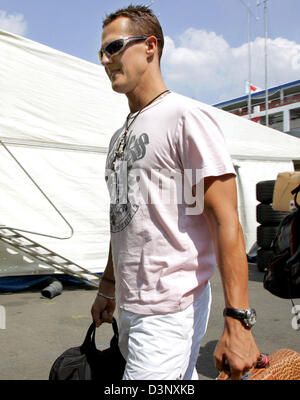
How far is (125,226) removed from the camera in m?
1.60

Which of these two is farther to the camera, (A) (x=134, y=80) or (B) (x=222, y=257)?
(A) (x=134, y=80)

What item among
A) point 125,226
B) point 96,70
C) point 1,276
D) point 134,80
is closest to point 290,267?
point 125,226

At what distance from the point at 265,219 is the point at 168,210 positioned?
7.78 m

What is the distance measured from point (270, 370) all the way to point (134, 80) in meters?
1.20

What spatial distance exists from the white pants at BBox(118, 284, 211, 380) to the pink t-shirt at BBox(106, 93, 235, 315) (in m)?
0.04

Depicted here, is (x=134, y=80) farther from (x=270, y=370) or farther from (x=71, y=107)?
(x=71, y=107)

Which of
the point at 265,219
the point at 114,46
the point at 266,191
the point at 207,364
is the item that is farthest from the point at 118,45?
the point at 265,219

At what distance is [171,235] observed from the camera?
4.87ft

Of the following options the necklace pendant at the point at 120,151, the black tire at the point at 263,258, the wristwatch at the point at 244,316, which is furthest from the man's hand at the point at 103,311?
the black tire at the point at 263,258

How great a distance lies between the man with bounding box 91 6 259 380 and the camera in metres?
1.38

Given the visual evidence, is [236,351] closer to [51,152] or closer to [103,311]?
[103,311]

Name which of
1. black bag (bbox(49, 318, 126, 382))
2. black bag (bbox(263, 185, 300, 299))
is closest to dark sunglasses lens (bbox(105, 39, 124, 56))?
black bag (bbox(263, 185, 300, 299))

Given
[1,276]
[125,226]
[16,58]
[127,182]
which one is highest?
[16,58]
